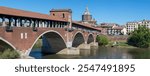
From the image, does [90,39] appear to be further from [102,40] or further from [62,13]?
[62,13]

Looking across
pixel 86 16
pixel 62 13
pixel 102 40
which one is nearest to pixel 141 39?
pixel 102 40

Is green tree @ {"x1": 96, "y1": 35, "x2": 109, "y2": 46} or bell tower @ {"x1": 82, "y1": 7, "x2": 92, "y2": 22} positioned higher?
bell tower @ {"x1": 82, "y1": 7, "x2": 92, "y2": 22}

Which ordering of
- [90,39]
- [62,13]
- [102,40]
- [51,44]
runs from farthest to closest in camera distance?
[102,40] < [90,39] < [62,13] < [51,44]

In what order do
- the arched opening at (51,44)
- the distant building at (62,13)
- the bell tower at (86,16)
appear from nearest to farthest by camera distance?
1. the arched opening at (51,44)
2. the distant building at (62,13)
3. the bell tower at (86,16)

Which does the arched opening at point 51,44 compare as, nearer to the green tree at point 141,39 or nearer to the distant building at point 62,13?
the distant building at point 62,13

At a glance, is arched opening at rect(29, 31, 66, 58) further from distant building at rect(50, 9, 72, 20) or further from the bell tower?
the bell tower

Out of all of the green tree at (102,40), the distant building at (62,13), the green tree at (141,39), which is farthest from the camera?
the green tree at (102,40)

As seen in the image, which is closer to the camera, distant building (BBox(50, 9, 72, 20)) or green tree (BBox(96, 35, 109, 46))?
distant building (BBox(50, 9, 72, 20))

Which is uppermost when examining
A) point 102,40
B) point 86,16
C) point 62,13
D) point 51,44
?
point 86,16

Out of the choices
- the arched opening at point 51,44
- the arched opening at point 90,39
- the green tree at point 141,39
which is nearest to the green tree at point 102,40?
the arched opening at point 90,39

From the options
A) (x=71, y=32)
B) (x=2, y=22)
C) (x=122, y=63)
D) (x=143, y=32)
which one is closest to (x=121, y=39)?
(x=143, y=32)

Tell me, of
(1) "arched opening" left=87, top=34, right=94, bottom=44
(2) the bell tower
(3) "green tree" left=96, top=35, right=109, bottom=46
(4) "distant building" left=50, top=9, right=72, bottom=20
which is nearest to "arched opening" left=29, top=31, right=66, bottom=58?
(4) "distant building" left=50, top=9, right=72, bottom=20

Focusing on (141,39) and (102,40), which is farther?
(102,40)

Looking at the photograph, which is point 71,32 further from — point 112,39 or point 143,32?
point 112,39
